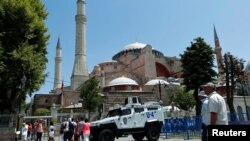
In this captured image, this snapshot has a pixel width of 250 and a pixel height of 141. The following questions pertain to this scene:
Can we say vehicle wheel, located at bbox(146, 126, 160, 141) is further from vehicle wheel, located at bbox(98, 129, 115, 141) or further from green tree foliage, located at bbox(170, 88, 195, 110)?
green tree foliage, located at bbox(170, 88, 195, 110)

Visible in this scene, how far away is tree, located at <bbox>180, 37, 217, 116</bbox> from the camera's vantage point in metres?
22.8

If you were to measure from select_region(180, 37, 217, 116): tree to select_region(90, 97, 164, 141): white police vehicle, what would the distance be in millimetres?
9408

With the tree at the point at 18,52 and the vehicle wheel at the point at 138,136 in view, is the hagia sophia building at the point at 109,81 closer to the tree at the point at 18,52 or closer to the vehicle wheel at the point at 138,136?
the tree at the point at 18,52

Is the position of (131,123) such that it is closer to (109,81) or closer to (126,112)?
(126,112)

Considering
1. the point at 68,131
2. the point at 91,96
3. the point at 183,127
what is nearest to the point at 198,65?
the point at 183,127

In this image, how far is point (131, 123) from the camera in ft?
43.1

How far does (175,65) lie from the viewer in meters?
60.7

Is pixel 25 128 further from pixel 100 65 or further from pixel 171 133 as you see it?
pixel 100 65

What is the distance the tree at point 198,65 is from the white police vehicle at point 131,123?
370 inches

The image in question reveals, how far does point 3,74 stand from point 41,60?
252cm

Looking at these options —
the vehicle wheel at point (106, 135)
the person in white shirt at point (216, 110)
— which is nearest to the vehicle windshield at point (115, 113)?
the vehicle wheel at point (106, 135)

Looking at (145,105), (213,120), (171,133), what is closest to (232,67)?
(171,133)

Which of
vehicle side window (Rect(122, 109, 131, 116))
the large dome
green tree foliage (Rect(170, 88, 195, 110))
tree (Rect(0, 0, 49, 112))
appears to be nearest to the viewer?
vehicle side window (Rect(122, 109, 131, 116))

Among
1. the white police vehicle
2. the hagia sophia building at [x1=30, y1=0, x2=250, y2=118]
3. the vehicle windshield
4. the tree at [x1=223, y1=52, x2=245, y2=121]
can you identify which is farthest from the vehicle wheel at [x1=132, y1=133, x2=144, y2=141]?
the hagia sophia building at [x1=30, y1=0, x2=250, y2=118]
